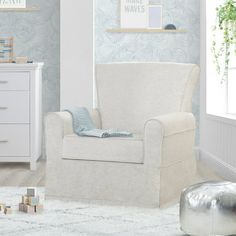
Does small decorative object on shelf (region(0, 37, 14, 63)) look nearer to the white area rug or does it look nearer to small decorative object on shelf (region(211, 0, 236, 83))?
small decorative object on shelf (region(211, 0, 236, 83))

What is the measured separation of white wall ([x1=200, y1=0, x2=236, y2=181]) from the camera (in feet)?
15.6

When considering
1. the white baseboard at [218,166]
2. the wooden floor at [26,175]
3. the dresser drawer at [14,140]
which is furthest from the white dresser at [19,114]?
the white baseboard at [218,166]

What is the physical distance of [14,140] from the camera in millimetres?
5531

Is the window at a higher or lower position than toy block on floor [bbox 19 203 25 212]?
higher

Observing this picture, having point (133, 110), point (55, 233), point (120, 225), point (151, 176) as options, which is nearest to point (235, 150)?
point (133, 110)

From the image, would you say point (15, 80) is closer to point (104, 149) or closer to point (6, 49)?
point (6, 49)

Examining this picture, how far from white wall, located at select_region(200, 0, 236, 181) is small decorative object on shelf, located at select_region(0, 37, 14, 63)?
6.06ft

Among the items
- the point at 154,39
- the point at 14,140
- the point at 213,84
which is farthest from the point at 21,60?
the point at 213,84

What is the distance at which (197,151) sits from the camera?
20.2 feet

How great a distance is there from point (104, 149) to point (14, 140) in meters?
1.97

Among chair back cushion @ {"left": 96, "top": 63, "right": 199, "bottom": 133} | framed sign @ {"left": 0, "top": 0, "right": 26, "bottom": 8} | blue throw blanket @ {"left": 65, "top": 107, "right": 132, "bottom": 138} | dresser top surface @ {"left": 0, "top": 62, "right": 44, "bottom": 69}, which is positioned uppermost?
framed sign @ {"left": 0, "top": 0, "right": 26, "bottom": 8}

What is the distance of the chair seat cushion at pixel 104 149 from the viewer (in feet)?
12.1

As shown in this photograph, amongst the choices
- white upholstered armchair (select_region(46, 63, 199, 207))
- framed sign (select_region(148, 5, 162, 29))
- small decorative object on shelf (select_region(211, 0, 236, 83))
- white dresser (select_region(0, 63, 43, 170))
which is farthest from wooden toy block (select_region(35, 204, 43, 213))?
framed sign (select_region(148, 5, 162, 29))

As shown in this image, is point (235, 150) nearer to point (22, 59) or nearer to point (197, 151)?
point (197, 151)
